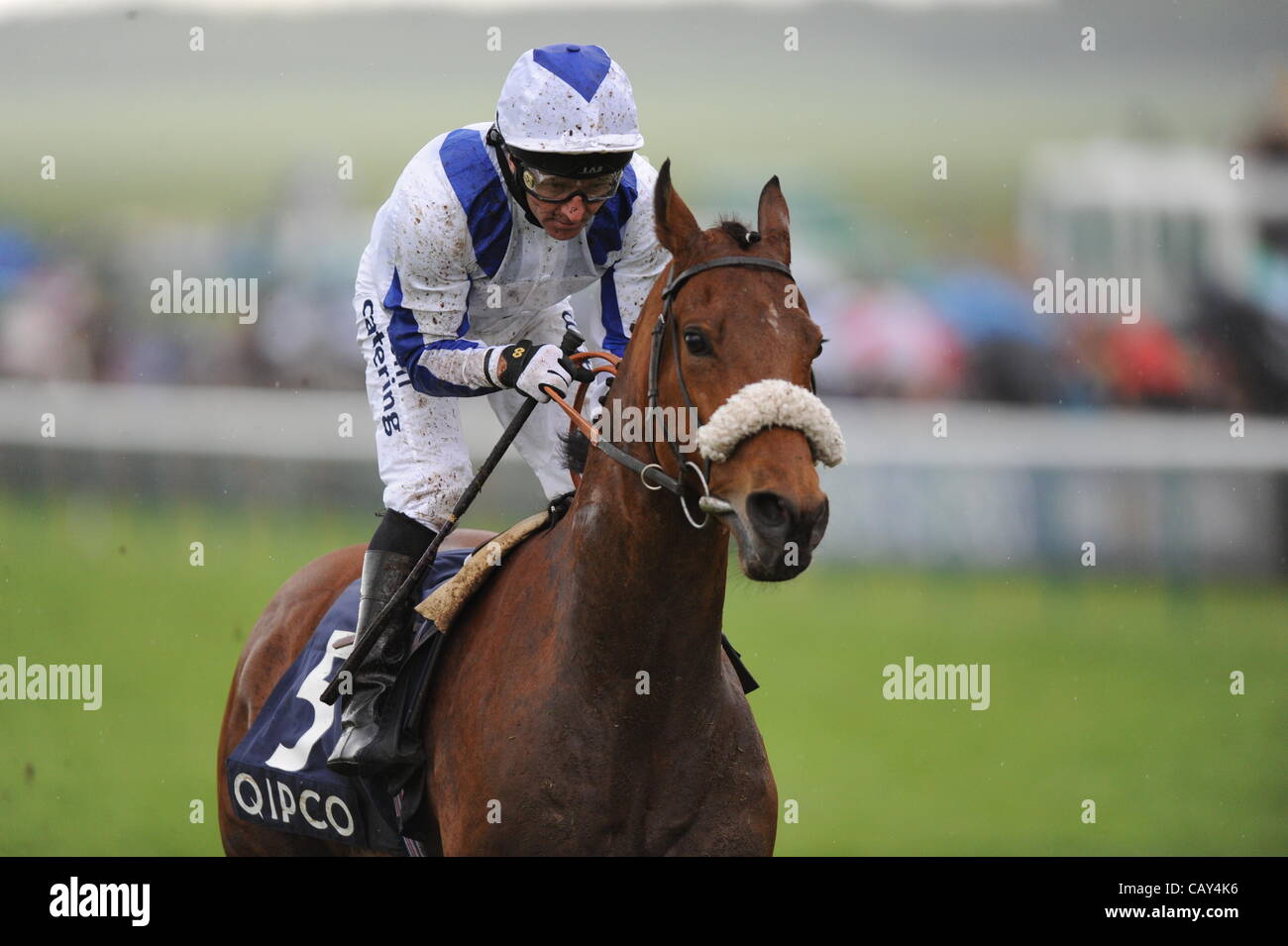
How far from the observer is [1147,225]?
1376 centimetres

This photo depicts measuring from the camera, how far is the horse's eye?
303cm

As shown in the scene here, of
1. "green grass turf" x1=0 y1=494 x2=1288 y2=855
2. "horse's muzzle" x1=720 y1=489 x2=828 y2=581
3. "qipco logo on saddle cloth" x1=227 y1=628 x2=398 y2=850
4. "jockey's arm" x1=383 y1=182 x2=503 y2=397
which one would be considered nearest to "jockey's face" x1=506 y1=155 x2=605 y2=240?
"jockey's arm" x1=383 y1=182 x2=503 y2=397

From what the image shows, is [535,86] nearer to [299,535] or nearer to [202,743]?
[202,743]

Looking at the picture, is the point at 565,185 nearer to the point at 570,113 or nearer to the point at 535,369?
the point at 570,113

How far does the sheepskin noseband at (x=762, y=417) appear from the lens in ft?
9.43

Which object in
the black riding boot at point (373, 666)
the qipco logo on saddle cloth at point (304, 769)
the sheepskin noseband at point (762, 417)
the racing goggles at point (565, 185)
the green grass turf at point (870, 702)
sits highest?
the racing goggles at point (565, 185)

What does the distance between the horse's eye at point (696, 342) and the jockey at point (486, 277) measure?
523 mm

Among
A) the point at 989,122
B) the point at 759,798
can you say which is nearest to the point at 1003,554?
the point at 989,122

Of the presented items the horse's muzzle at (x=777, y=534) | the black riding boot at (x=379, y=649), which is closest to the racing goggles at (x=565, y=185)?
the black riding boot at (x=379, y=649)

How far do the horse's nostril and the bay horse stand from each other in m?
0.01

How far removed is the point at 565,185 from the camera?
360 centimetres

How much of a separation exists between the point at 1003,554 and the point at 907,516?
2.27ft

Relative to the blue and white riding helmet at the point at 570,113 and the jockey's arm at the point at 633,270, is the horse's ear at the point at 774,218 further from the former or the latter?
the jockey's arm at the point at 633,270

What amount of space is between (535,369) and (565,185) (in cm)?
42
